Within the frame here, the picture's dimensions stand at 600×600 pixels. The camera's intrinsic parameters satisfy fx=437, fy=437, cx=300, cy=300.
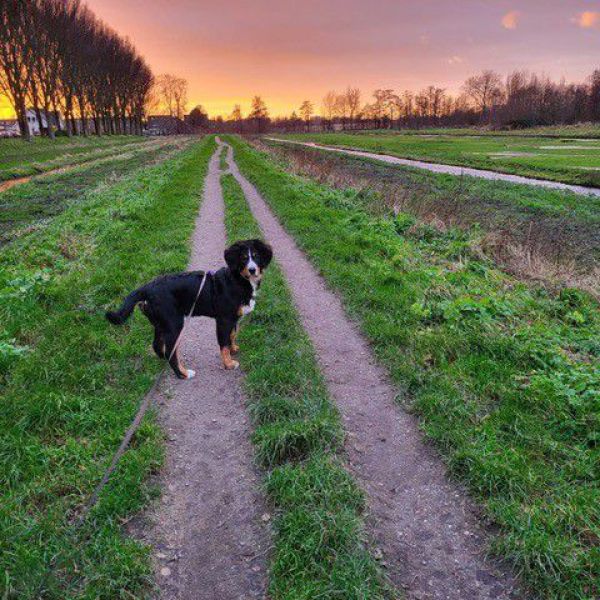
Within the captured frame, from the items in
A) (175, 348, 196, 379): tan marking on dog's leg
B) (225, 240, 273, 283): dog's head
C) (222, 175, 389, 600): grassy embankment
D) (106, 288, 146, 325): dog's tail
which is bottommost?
(222, 175, 389, 600): grassy embankment

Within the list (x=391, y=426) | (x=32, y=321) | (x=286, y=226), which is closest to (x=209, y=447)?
(x=391, y=426)

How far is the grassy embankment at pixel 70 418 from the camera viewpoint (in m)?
3.19

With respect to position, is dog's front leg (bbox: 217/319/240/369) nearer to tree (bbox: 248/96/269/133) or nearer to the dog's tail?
the dog's tail

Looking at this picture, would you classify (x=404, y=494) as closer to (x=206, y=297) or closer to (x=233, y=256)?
(x=206, y=297)

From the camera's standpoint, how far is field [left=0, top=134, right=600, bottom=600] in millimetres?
3262

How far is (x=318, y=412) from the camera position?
→ 495 cm

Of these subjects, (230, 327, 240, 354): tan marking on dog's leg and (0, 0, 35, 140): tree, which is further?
(0, 0, 35, 140): tree

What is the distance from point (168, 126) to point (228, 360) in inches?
6498

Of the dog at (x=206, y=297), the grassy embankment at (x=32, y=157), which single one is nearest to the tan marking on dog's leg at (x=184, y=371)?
the dog at (x=206, y=297)

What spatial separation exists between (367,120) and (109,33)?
94620 mm

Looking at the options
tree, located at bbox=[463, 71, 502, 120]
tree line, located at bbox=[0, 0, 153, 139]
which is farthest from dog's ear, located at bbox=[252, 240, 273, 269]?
tree, located at bbox=[463, 71, 502, 120]

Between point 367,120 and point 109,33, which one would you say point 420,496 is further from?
point 367,120

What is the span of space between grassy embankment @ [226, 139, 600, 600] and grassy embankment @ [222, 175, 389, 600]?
3.65 feet

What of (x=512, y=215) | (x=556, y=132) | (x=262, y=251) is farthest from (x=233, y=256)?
(x=556, y=132)
